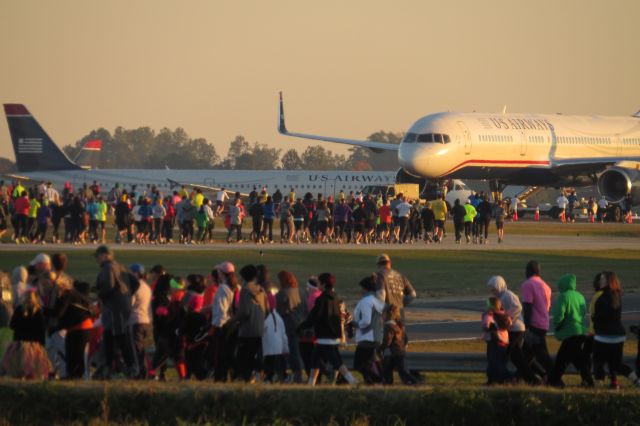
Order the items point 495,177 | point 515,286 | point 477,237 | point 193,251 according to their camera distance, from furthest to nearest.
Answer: point 495,177 → point 477,237 → point 193,251 → point 515,286

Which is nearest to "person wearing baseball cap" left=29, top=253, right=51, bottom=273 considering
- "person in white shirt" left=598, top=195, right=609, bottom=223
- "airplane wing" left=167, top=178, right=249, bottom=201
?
"person in white shirt" left=598, top=195, right=609, bottom=223

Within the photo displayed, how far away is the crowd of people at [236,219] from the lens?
40.9m

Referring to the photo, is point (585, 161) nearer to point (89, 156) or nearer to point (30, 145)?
point (30, 145)

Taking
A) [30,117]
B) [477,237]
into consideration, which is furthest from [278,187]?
[477,237]

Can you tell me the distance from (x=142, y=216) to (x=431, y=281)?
13502 mm

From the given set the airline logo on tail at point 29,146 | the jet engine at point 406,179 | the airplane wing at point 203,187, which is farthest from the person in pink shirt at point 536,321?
the airline logo on tail at point 29,146

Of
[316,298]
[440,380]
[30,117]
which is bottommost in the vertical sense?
[440,380]

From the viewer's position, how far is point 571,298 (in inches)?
640

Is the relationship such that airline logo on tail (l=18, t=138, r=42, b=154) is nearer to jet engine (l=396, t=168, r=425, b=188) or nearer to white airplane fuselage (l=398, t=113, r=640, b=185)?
jet engine (l=396, t=168, r=425, b=188)

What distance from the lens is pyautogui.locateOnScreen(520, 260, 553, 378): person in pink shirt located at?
1658 cm

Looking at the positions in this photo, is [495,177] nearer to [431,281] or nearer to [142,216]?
[142,216]

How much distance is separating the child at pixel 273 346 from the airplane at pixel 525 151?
130ft

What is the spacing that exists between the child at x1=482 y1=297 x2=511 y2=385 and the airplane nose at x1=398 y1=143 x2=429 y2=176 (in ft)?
129

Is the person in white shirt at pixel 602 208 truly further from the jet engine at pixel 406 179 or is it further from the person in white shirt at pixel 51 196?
the person in white shirt at pixel 51 196
